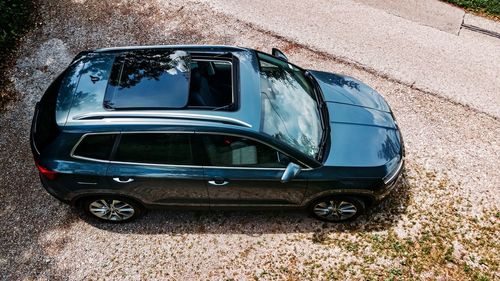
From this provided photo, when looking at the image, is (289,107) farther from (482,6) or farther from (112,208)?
(482,6)

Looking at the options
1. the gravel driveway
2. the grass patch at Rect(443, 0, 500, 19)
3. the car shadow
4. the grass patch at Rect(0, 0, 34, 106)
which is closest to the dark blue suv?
the car shadow

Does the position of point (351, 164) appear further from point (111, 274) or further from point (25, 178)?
point (25, 178)

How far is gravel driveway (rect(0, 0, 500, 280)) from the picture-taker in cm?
594

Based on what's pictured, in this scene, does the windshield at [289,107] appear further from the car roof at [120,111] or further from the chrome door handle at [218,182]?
the chrome door handle at [218,182]

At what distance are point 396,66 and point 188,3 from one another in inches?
181

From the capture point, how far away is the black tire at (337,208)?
19.7 feet

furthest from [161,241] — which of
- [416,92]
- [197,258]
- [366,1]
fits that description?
[366,1]

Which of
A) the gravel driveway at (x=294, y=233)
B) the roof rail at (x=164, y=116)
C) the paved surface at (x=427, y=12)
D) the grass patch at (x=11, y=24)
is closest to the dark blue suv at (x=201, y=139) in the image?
the roof rail at (x=164, y=116)

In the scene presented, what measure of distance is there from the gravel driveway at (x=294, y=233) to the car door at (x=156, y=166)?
84 cm

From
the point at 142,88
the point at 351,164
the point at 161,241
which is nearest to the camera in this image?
the point at 142,88

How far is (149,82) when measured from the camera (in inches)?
214

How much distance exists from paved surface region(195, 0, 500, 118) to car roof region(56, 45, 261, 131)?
3.59 meters

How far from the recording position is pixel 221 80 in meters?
5.86

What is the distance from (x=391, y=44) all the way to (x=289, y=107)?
4.10 meters
